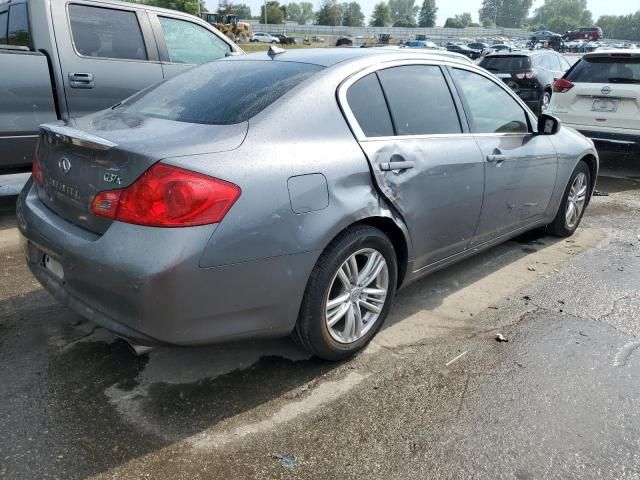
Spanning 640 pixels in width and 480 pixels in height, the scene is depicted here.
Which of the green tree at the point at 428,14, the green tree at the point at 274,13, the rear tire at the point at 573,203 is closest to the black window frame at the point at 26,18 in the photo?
the rear tire at the point at 573,203

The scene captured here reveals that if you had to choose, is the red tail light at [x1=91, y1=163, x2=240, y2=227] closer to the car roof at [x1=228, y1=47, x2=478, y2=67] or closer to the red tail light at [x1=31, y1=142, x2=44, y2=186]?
the red tail light at [x1=31, y1=142, x2=44, y2=186]

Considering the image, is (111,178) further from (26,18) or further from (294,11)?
(294,11)

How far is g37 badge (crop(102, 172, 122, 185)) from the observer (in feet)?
7.65

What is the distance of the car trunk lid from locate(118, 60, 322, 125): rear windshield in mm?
134

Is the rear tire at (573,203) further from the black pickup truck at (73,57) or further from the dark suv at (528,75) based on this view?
the dark suv at (528,75)

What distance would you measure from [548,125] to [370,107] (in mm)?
1950

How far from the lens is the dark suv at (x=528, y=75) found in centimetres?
1255

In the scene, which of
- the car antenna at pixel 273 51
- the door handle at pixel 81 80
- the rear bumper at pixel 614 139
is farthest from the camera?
the rear bumper at pixel 614 139

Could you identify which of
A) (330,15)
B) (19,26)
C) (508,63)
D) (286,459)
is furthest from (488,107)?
(330,15)

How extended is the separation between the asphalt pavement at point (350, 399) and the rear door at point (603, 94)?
4685 millimetres

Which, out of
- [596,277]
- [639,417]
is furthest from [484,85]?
[639,417]

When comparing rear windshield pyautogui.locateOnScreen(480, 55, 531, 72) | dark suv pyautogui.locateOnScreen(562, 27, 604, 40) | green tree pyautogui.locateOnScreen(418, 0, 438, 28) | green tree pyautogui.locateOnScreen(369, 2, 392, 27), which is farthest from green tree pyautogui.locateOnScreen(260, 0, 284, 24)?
rear windshield pyautogui.locateOnScreen(480, 55, 531, 72)

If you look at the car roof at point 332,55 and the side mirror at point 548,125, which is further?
the side mirror at point 548,125

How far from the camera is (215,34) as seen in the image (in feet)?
20.4
